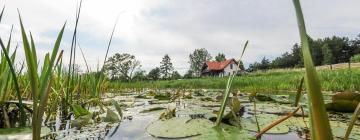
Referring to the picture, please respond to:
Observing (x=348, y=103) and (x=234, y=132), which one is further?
(x=348, y=103)

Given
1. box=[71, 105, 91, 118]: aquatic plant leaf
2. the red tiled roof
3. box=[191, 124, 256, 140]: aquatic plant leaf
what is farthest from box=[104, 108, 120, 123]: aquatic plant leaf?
the red tiled roof

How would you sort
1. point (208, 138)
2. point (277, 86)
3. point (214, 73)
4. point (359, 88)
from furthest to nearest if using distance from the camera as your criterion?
1. point (214, 73)
2. point (277, 86)
3. point (359, 88)
4. point (208, 138)

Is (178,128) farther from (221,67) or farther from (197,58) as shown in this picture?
(197,58)

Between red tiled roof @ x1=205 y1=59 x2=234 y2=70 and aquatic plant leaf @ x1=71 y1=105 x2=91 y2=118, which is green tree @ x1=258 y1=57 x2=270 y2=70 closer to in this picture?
red tiled roof @ x1=205 y1=59 x2=234 y2=70

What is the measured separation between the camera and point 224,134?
1.68m

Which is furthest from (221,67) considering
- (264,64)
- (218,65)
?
(264,64)

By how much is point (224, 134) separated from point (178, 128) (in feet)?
1.24

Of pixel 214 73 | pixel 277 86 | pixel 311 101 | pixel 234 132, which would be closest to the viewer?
pixel 311 101

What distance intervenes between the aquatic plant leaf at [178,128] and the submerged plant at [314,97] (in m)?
1.31

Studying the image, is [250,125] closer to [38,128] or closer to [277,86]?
[38,128]

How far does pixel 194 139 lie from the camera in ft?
5.32

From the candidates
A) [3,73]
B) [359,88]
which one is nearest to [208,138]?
[3,73]

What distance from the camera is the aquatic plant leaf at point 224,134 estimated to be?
1585 millimetres

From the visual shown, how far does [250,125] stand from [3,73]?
1817 mm
